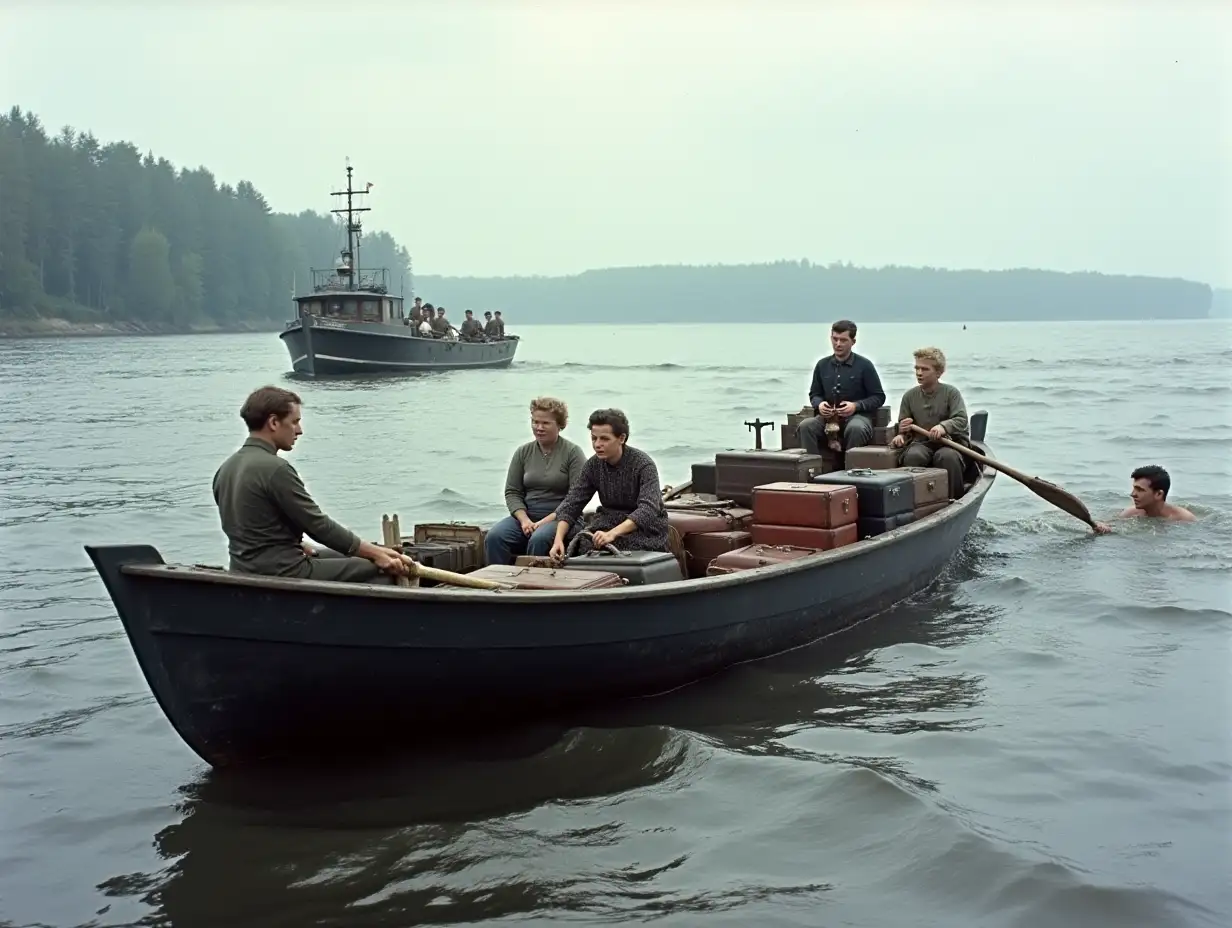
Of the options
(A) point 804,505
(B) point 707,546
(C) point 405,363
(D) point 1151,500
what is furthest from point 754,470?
(C) point 405,363

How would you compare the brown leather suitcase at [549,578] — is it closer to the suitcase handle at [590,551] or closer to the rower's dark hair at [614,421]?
the suitcase handle at [590,551]

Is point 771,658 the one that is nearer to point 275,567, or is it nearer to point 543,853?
point 543,853

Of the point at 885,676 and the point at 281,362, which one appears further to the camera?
the point at 281,362

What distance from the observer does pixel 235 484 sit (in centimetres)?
586

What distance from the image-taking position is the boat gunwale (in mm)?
5508

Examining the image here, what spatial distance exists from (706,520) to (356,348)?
35789 millimetres

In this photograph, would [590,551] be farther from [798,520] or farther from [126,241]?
[126,241]

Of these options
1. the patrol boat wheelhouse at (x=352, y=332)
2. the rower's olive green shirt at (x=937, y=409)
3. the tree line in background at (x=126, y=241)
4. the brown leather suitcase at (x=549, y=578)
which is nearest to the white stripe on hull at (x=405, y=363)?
the patrol boat wheelhouse at (x=352, y=332)

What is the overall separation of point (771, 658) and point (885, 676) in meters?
0.76

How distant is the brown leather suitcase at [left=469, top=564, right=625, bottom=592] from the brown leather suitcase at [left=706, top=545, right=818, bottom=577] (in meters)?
1.11

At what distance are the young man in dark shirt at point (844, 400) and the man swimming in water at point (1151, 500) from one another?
3.68 metres

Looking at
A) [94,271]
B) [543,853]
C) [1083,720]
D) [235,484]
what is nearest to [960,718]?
[1083,720]

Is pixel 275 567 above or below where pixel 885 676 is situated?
above

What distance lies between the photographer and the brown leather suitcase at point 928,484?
9.70 metres
